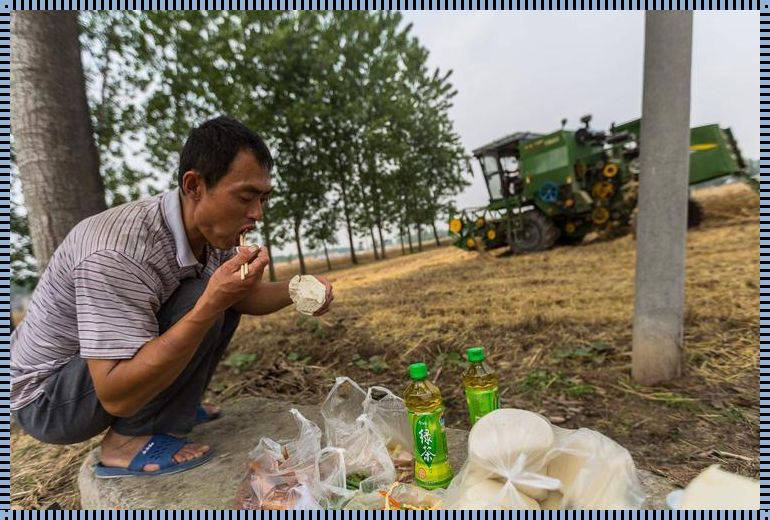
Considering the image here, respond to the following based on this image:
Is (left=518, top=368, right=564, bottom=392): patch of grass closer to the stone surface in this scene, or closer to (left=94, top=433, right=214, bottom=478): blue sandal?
the stone surface

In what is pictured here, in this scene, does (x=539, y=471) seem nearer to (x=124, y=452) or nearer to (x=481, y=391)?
(x=481, y=391)

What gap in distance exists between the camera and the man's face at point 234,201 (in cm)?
156

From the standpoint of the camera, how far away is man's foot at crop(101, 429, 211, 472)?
5.72 ft

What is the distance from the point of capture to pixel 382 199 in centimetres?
1966

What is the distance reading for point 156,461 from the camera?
174 centimetres

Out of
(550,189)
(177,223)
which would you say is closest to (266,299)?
(177,223)

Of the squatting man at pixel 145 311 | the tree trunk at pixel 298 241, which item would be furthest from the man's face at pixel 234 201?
the tree trunk at pixel 298 241

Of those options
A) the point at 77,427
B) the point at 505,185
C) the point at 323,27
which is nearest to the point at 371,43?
the point at 323,27

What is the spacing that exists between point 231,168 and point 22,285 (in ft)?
35.5

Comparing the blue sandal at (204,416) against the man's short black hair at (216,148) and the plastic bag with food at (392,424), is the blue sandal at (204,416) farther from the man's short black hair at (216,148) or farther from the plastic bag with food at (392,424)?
the man's short black hair at (216,148)

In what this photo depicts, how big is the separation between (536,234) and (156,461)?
29.4 feet

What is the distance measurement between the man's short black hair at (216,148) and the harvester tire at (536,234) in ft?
28.6

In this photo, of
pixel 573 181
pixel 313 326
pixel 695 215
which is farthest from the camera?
pixel 573 181

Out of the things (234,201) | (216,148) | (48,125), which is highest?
(48,125)
